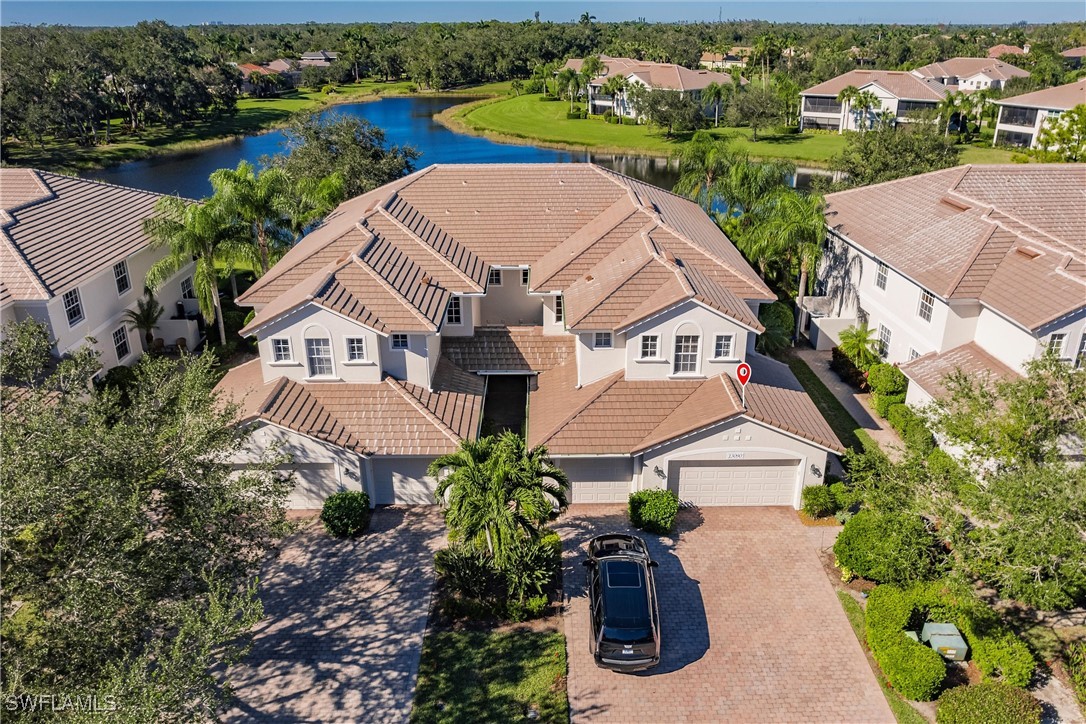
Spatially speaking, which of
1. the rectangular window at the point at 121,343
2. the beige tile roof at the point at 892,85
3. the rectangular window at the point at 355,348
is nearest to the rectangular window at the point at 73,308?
the rectangular window at the point at 121,343

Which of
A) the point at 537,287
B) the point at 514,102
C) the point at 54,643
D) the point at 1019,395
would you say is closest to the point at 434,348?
the point at 537,287

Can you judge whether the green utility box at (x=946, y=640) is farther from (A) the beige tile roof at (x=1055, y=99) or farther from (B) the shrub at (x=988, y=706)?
(A) the beige tile roof at (x=1055, y=99)

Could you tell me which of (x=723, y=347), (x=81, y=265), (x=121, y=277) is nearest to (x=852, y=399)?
(x=723, y=347)

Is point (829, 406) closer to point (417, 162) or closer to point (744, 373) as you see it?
point (744, 373)

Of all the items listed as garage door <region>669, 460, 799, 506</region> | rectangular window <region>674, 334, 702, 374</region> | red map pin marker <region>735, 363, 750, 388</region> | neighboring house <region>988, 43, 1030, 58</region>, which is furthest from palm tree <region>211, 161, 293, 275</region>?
neighboring house <region>988, 43, 1030, 58</region>

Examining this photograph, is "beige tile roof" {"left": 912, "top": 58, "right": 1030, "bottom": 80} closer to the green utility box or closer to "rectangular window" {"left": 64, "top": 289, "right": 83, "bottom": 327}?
the green utility box
